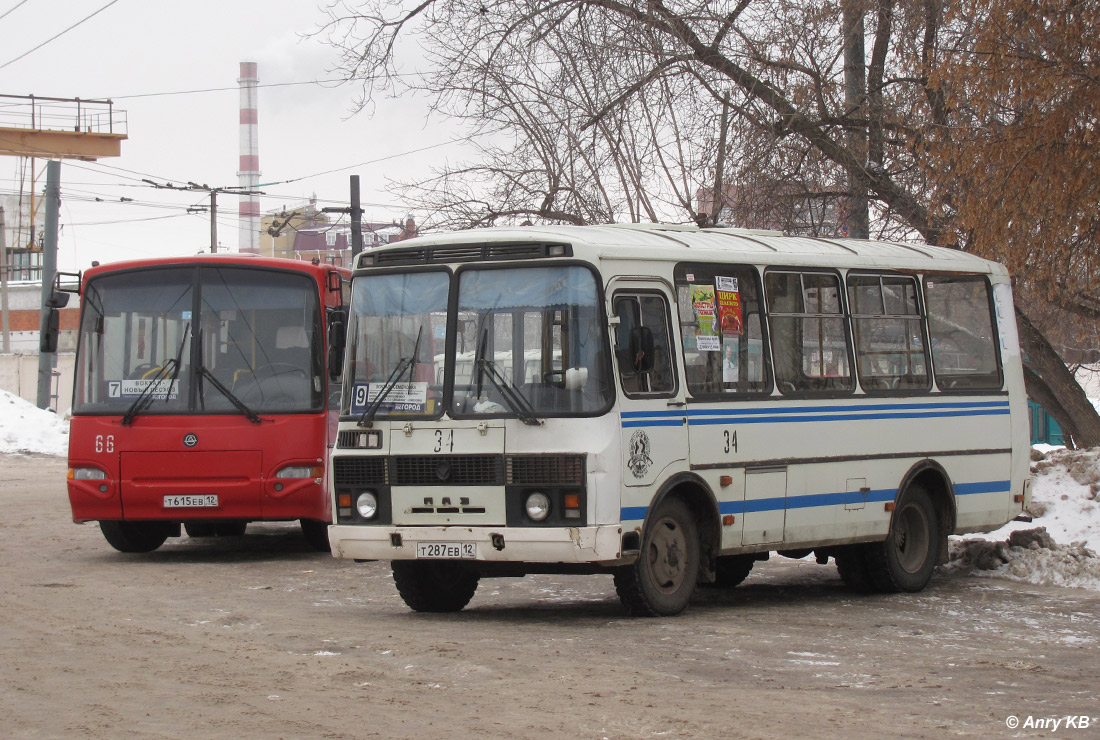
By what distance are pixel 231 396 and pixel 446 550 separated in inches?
205

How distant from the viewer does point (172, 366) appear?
15.0m

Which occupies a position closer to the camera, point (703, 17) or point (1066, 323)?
point (703, 17)

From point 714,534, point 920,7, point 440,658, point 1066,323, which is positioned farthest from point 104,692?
point 1066,323

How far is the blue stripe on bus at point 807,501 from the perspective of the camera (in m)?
10.3

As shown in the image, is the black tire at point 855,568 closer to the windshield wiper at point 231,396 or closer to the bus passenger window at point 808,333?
the bus passenger window at point 808,333

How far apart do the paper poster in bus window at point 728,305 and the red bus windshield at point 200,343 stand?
5135 millimetres

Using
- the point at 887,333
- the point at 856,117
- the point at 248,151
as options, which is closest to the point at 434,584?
the point at 887,333

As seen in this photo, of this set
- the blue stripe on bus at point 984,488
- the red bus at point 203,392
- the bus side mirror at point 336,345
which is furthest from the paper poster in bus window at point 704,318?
the red bus at point 203,392

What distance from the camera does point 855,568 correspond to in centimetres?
1291

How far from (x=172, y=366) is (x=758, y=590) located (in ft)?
19.8

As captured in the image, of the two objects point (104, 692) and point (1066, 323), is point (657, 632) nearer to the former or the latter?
point (104, 692)

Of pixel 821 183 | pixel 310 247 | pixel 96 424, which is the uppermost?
pixel 310 247

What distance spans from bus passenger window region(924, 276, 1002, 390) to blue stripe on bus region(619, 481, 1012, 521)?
2.91 feet

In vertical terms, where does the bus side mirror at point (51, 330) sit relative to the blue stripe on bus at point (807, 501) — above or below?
above
